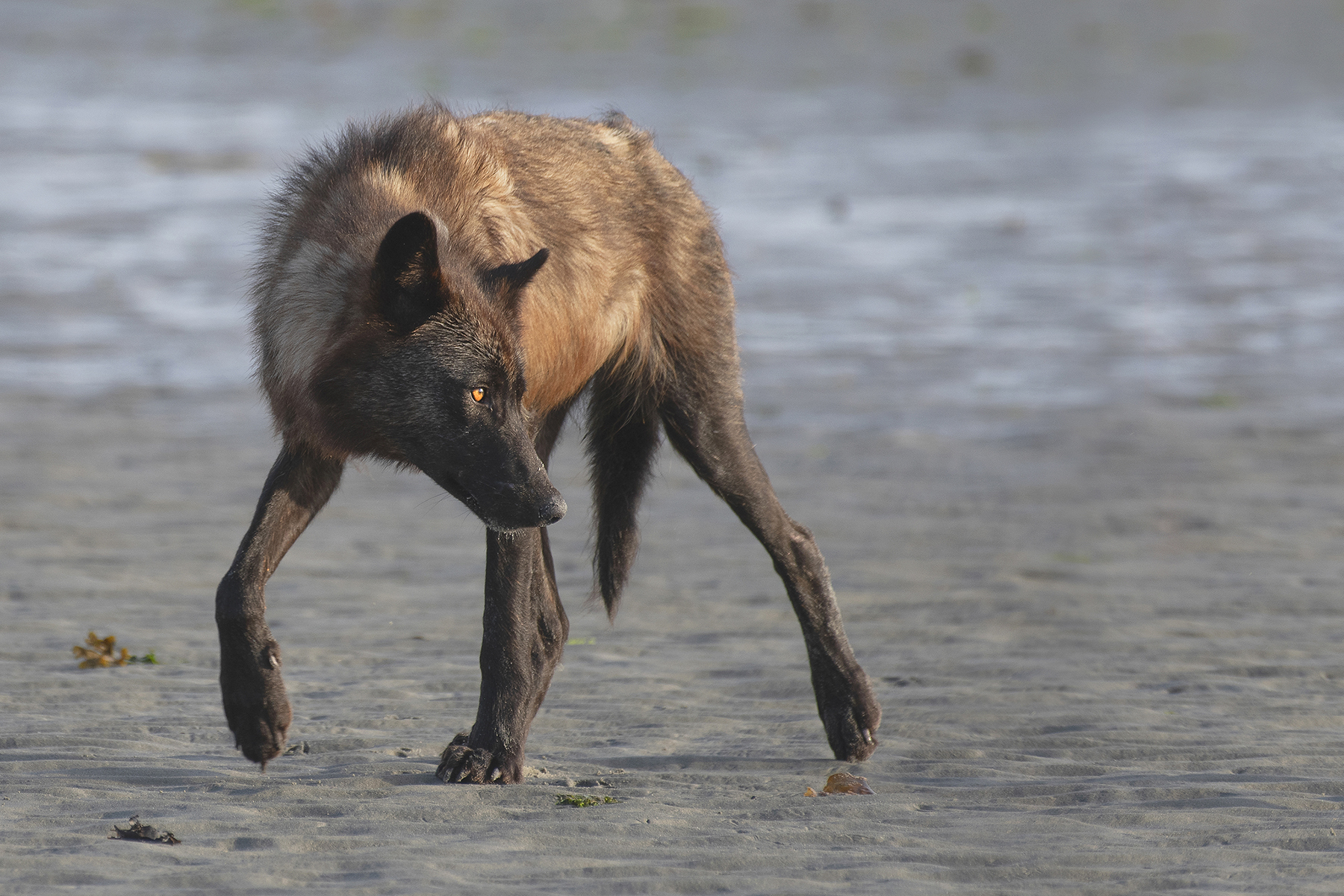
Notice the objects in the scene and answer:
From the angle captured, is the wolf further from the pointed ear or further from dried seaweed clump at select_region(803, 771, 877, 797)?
dried seaweed clump at select_region(803, 771, 877, 797)

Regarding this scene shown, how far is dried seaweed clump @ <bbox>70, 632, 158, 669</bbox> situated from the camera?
21.5ft

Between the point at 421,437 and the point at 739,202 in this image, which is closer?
the point at 421,437

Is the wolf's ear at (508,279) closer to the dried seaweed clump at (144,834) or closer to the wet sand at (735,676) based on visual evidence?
the wet sand at (735,676)

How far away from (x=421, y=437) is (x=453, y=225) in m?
0.70

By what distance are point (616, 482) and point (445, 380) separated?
64.0 inches

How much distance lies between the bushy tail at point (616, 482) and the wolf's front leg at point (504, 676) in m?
0.68

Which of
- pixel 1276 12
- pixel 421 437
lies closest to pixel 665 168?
pixel 421 437

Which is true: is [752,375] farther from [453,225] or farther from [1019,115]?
[1019,115]

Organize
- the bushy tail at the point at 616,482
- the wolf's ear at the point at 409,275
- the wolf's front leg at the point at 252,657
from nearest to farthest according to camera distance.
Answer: the wolf's ear at the point at 409,275 < the wolf's front leg at the point at 252,657 < the bushy tail at the point at 616,482

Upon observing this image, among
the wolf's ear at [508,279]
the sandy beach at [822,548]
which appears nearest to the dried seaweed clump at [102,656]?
the sandy beach at [822,548]

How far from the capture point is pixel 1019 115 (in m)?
23.4

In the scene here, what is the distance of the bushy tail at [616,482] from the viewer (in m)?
6.46

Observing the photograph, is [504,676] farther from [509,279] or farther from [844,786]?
[509,279]

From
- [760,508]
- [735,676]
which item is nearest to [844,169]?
[735,676]
